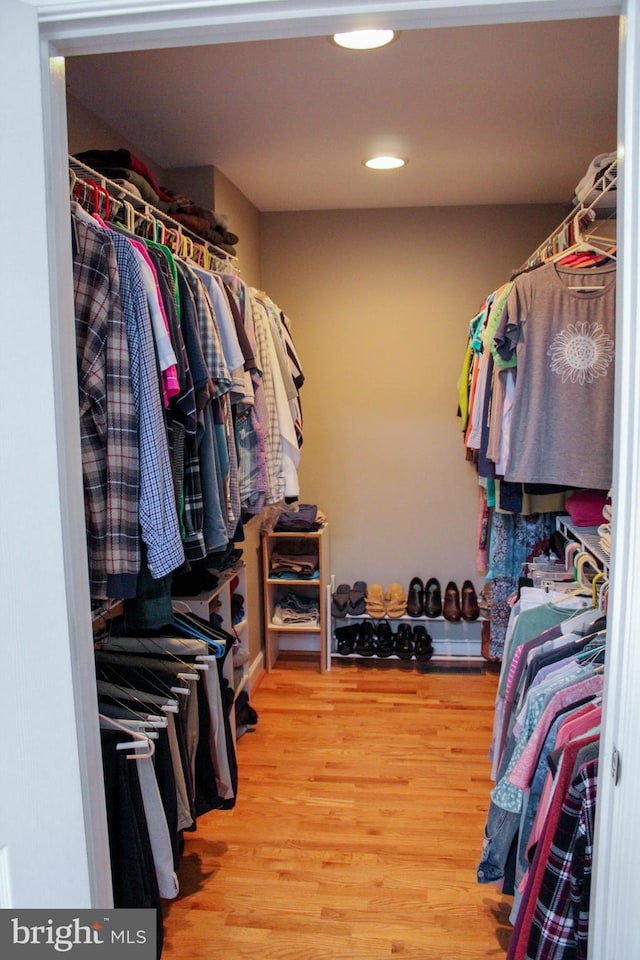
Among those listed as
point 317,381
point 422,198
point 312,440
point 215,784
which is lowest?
point 215,784

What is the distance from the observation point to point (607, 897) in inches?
40.2

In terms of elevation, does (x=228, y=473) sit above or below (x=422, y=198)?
below

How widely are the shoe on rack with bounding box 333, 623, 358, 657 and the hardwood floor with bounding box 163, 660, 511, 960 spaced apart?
437mm

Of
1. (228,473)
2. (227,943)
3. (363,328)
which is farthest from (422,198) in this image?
(227,943)

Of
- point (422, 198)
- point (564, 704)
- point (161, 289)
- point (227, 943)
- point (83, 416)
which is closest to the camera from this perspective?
point (83, 416)

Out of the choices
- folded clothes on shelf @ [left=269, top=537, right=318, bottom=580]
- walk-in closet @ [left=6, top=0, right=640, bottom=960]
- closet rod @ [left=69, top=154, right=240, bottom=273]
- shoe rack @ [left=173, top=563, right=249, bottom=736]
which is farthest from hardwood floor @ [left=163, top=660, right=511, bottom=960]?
closet rod @ [left=69, top=154, right=240, bottom=273]

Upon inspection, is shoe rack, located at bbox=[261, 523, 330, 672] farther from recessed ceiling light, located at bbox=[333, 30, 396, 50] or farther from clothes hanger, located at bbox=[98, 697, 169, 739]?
recessed ceiling light, located at bbox=[333, 30, 396, 50]

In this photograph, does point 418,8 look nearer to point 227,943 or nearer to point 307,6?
point 307,6

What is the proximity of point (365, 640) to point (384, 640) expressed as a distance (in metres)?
0.11

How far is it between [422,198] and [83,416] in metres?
3.06

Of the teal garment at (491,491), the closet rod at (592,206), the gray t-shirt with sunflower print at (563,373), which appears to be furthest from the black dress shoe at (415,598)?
the closet rod at (592,206)

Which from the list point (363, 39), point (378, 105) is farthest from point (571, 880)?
point (378, 105)

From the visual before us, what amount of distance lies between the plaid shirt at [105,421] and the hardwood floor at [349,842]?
1.21 meters

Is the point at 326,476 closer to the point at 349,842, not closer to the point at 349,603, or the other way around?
the point at 349,603
